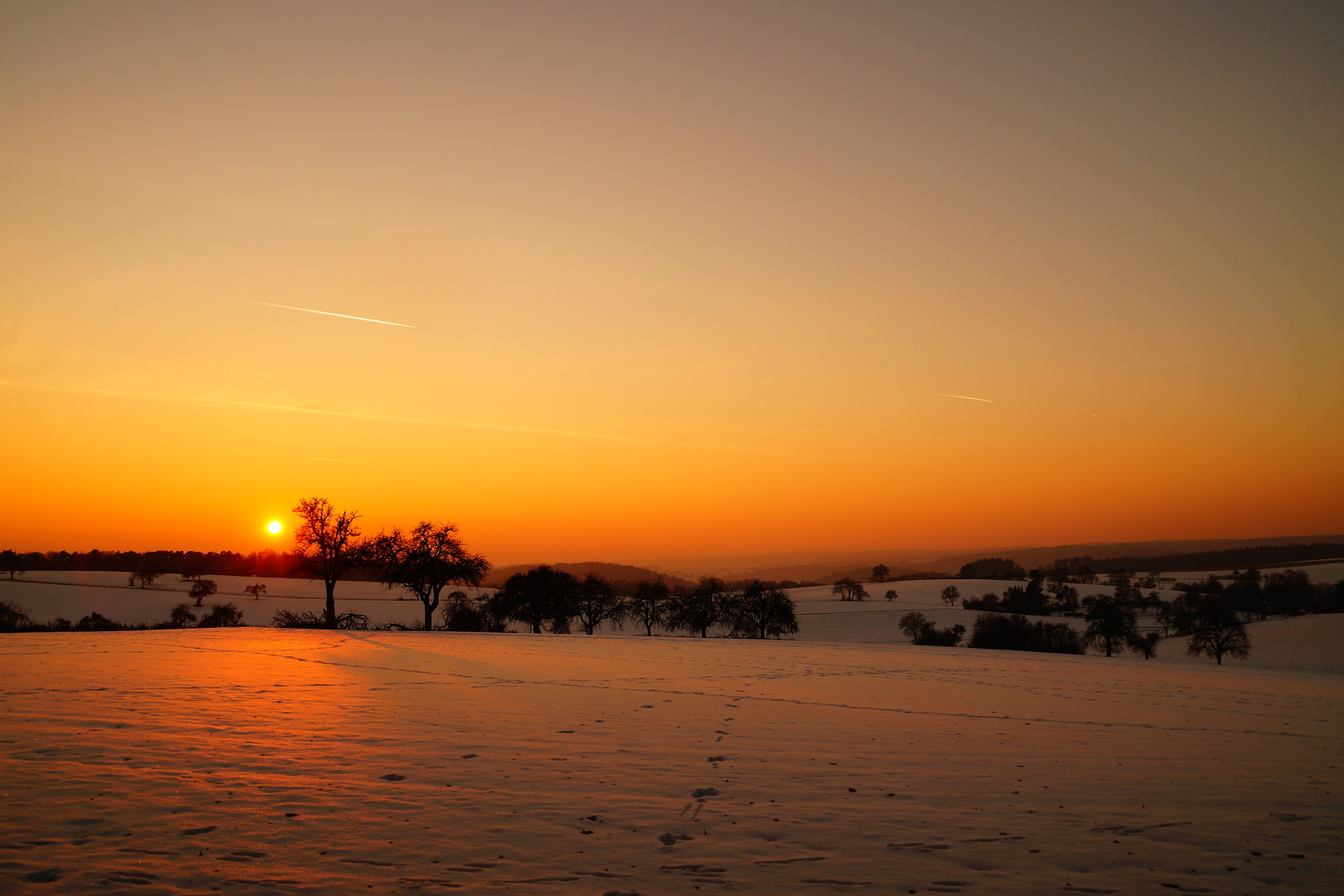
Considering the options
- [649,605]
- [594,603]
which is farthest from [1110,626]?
A: [594,603]

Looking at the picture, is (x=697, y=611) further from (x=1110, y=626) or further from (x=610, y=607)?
(x=1110, y=626)

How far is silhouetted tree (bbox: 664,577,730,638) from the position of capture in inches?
2763

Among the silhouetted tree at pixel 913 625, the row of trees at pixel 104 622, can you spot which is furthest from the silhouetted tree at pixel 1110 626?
the row of trees at pixel 104 622

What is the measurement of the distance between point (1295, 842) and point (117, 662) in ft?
79.2

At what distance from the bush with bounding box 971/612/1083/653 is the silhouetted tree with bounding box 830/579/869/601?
55.5 meters

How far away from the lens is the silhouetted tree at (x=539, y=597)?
63656mm

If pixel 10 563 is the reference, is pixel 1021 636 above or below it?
below

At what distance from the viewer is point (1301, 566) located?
180 m

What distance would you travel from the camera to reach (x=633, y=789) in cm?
878

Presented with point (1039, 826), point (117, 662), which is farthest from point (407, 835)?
point (117, 662)

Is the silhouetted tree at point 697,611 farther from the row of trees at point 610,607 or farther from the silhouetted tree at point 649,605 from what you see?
the silhouetted tree at point 649,605

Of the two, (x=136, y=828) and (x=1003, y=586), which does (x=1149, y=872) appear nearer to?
(x=136, y=828)

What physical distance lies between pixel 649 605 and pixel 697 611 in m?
5.58

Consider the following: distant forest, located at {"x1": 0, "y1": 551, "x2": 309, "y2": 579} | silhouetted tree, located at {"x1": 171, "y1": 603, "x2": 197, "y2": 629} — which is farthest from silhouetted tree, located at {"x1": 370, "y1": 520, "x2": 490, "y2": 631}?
distant forest, located at {"x1": 0, "y1": 551, "x2": 309, "y2": 579}
